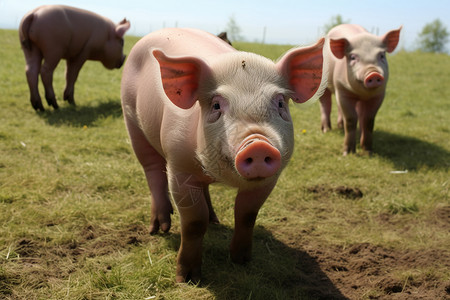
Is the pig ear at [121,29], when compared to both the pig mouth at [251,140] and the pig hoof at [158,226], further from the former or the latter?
the pig mouth at [251,140]

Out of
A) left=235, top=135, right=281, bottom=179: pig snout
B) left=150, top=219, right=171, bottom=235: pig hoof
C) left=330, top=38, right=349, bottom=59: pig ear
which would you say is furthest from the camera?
left=330, top=38, right=349, bottom=59: pig ear

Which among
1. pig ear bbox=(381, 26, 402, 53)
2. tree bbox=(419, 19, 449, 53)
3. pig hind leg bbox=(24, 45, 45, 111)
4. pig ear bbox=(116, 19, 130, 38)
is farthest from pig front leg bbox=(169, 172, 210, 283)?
Answer: tree bbox=(419, 19, 449, 53)

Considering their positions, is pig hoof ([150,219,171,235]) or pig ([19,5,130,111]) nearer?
pig hoof ([150,219,171,235])

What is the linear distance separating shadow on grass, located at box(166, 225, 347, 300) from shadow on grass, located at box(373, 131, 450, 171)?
117 inches

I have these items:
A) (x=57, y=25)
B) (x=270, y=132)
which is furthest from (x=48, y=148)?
(x=270, y=132)

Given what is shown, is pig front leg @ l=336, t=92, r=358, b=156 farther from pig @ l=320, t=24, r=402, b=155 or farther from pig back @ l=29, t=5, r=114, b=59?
pig back @ l=29, t=5, r=114, b=59

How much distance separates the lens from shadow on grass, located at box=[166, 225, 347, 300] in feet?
9.20

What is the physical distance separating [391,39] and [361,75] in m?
0.93

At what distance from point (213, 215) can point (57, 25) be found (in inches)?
218

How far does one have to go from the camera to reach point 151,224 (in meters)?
3.60

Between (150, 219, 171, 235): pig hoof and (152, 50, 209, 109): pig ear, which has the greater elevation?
(152, 50, 209, 109): pig ear

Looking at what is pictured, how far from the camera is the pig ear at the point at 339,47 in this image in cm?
580

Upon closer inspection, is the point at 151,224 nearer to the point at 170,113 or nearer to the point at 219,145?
the point at 170,113

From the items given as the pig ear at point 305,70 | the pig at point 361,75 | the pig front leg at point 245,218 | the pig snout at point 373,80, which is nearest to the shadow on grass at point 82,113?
the pig at point 361,75
